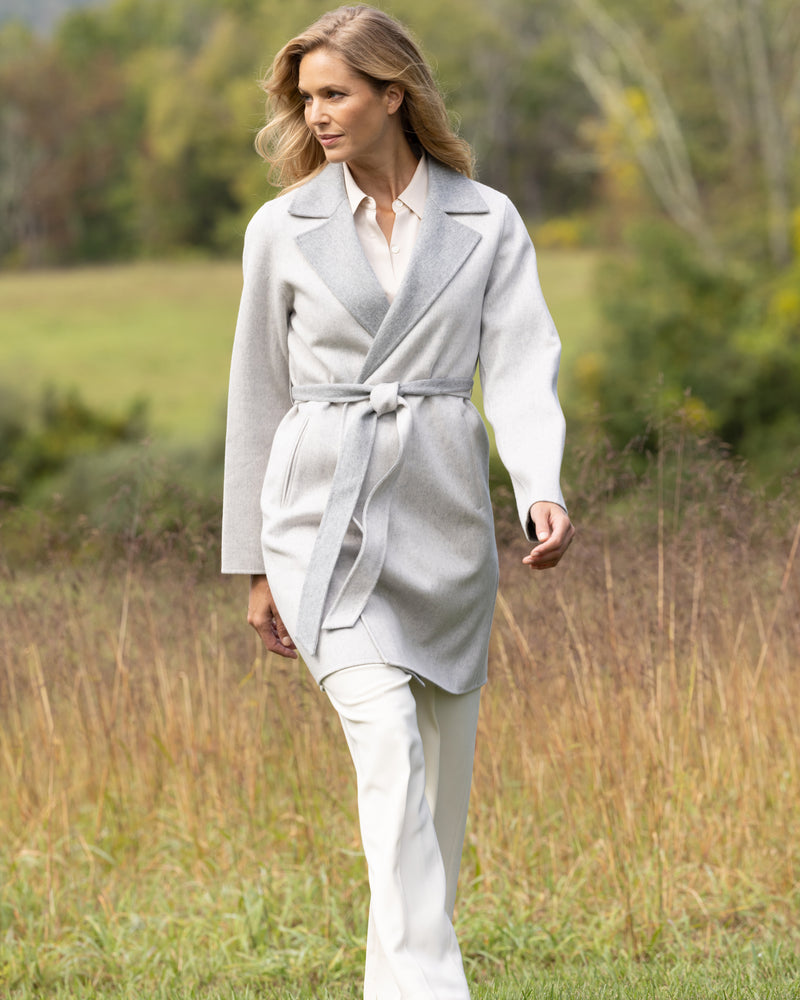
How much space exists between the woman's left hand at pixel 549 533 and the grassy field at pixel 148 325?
23.8 metres

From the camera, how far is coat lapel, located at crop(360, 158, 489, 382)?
2477 mm

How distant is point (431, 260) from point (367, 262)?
11cm

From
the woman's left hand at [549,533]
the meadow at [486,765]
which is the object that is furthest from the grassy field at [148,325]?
the woman's left hand at [549,533]

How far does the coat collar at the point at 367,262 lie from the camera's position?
248 cm

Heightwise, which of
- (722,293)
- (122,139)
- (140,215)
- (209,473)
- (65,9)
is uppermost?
(65,9)

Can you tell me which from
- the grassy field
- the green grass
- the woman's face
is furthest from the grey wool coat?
the green grass

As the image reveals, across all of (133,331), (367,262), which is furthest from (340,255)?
(133,331)

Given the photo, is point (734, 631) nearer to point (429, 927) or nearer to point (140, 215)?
point (429, 927)

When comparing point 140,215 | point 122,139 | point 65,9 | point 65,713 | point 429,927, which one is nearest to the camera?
point 429,927

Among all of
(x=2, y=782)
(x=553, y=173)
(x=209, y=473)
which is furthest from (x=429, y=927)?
(x=553, y=173)

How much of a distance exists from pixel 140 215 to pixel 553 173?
1396 cm

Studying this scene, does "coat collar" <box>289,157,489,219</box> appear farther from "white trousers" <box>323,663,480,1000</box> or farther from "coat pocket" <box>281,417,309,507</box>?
"white trousers" <box>323,663,480,1000</box>

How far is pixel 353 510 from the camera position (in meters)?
2.43

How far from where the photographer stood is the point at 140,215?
46.3 m
